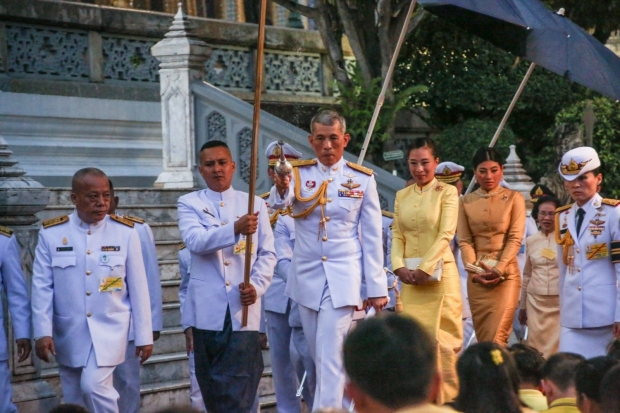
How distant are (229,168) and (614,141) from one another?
515 inches

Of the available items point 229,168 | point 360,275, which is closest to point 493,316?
point 360,275

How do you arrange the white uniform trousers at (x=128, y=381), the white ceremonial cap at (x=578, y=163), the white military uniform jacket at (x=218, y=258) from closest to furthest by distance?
the white military uniform jacket at (x=218, y=258)
the white uniform trousers at (x=128, y=381)
the white ceremonial cap at (x=578, y=163)

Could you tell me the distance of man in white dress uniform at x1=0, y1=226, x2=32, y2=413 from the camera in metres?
7.87

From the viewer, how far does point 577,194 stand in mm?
8977

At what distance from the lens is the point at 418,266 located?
901 cm

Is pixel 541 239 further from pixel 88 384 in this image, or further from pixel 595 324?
pixel 88 384

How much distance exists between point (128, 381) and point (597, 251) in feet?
11.3

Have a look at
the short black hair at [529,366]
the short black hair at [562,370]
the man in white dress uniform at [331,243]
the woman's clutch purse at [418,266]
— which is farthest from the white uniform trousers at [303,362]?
the short black hair at [562,370]

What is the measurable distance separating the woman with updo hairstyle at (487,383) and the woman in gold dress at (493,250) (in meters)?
4.77

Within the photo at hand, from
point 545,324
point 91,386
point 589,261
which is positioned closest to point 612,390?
point 91,386

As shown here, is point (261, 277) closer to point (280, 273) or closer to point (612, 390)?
point (280, 273)

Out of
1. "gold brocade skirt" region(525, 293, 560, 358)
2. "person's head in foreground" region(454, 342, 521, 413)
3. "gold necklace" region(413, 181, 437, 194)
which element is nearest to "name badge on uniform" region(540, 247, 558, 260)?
"gold brocade skirt" region(525, 293, 560, 358)

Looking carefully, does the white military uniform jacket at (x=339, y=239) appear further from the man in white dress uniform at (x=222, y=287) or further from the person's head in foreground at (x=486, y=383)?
the person's head in foreground at (x=486, y=383)

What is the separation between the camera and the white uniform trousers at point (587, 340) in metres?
8.88
